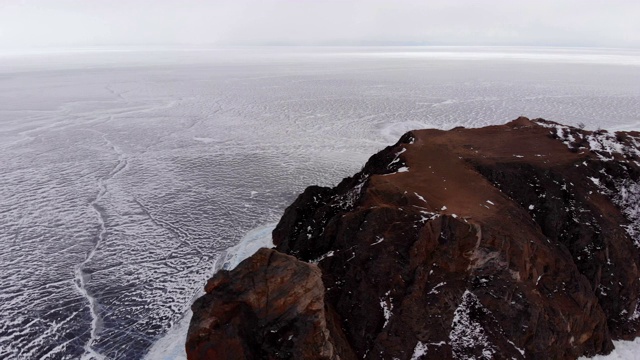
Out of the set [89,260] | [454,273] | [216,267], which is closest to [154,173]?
[89,260]

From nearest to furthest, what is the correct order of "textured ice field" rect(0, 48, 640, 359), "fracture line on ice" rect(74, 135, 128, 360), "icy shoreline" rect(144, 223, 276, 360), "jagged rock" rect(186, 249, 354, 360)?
"jagged rock" rect(186, 249, 354, 360), "icy shoreline" rect(144, 223, 276, 360), "fracture line on ice" rect(74, 135, 128, 360), "textured ice field" rect(0, 48, 640, 359)

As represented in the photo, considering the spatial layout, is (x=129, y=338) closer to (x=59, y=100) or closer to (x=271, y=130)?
(x=271, y=130)

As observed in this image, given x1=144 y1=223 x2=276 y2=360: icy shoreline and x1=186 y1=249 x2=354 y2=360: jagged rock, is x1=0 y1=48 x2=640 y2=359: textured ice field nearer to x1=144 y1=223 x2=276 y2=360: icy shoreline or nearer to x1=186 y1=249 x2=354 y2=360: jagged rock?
x1=144 y1=223 x2=276 y2=360: icy shoreline

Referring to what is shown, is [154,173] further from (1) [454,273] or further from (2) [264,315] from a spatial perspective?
(1) [454,273]

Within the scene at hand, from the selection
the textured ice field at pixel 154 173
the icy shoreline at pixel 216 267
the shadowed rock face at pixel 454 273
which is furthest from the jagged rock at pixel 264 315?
the textured ice field at pixel 154 173

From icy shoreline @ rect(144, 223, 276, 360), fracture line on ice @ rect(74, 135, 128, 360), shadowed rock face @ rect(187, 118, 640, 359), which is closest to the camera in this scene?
shadowed rock face @ rect(187, 118, 640, 359)

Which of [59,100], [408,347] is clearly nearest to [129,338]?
[408,347]

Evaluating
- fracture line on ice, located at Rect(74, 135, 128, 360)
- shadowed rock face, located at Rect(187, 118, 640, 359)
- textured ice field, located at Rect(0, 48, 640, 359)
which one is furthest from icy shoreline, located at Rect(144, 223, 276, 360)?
shadowed rock face, located at Rect(187, 118, 640, 359)
